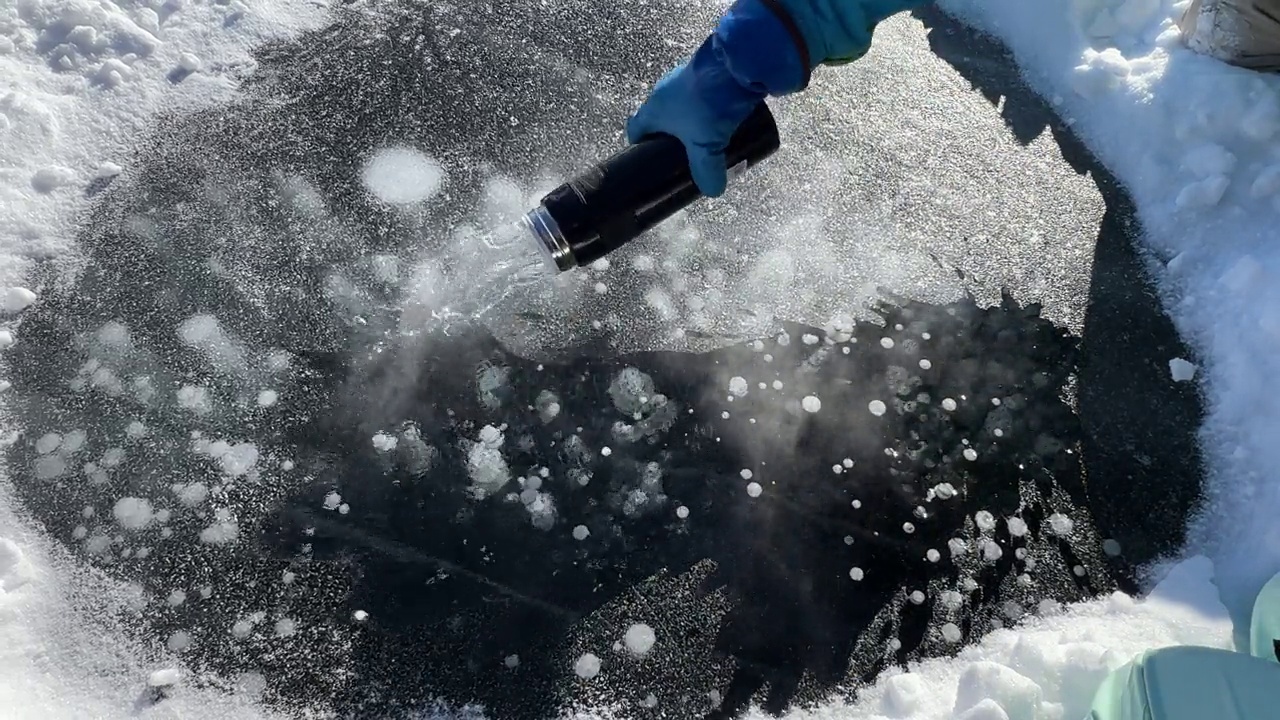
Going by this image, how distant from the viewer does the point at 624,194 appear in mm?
1631

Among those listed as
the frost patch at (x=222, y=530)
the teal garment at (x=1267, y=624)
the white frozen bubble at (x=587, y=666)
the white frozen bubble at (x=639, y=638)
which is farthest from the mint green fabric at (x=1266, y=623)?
the frost patch at (x=222, y=530)

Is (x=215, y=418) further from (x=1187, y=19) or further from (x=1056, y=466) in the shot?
(x=1187, y=19)

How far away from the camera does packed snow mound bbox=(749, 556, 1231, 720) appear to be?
1.48 metres

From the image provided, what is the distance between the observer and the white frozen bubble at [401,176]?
2.16 m

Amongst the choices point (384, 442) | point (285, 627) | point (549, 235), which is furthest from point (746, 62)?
point (285, 627)

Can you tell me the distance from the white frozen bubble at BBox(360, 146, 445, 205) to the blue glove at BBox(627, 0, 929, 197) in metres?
0.77

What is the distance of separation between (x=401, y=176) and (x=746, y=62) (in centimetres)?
108

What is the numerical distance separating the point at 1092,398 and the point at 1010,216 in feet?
A: 1.85

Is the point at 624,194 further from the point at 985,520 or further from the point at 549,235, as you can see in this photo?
the point at 985,520

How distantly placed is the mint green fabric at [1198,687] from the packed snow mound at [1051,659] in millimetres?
151

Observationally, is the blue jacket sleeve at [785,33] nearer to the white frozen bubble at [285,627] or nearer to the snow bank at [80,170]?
the white frozen bubble at [285,627]

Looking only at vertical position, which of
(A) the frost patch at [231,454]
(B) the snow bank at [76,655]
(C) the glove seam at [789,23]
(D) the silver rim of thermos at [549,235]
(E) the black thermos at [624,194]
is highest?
(C) the glove seam at [789,23]

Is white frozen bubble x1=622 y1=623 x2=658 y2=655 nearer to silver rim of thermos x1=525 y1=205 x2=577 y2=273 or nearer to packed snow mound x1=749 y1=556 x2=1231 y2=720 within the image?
packed snow mound x1=749 y1=556 x2=1231 y2=720

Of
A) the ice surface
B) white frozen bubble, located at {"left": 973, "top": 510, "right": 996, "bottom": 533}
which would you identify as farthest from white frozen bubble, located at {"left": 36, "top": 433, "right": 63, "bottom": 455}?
the ice surface
